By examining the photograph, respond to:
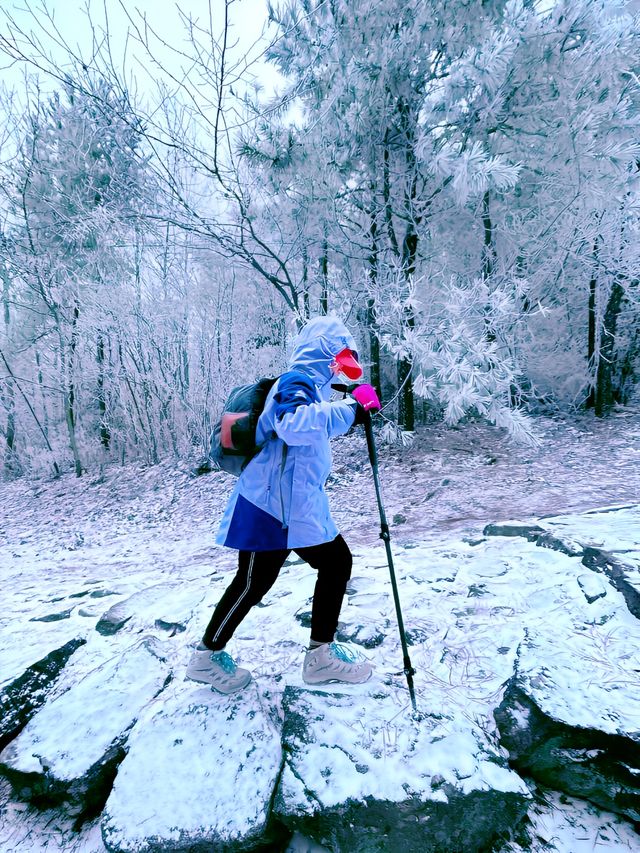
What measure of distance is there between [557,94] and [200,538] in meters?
7.99

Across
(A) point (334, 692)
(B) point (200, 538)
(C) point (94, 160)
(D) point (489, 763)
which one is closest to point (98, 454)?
(B) point (200, 538)

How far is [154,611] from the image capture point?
3.28 metres

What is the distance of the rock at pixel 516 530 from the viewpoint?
3.67 m

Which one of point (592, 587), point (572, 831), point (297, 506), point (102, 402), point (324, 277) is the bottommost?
point (572, 831)

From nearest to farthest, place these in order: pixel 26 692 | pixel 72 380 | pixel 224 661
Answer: pixel 224 661 → pixel 26 692 → pixel 72 380

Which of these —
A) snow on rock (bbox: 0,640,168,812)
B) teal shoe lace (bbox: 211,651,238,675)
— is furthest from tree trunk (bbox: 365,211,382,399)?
snow on rock (bbox: 0,640,168,812)

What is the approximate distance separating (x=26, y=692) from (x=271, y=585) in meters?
1.62

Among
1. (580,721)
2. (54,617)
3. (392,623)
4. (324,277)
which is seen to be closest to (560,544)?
(392,623)

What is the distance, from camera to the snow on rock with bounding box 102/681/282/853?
5.51 feet

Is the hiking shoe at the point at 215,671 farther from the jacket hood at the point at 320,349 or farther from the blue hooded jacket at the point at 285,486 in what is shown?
the jacket hood at the point at 320,349

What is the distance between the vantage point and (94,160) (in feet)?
34.3

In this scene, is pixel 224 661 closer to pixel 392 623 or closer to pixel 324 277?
pixel 392 623

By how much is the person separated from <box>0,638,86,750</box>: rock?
1.03m

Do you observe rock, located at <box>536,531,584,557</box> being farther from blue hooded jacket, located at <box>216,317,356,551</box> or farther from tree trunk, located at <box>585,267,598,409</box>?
tree trunk, located at <box>585,267,598,409</box>
